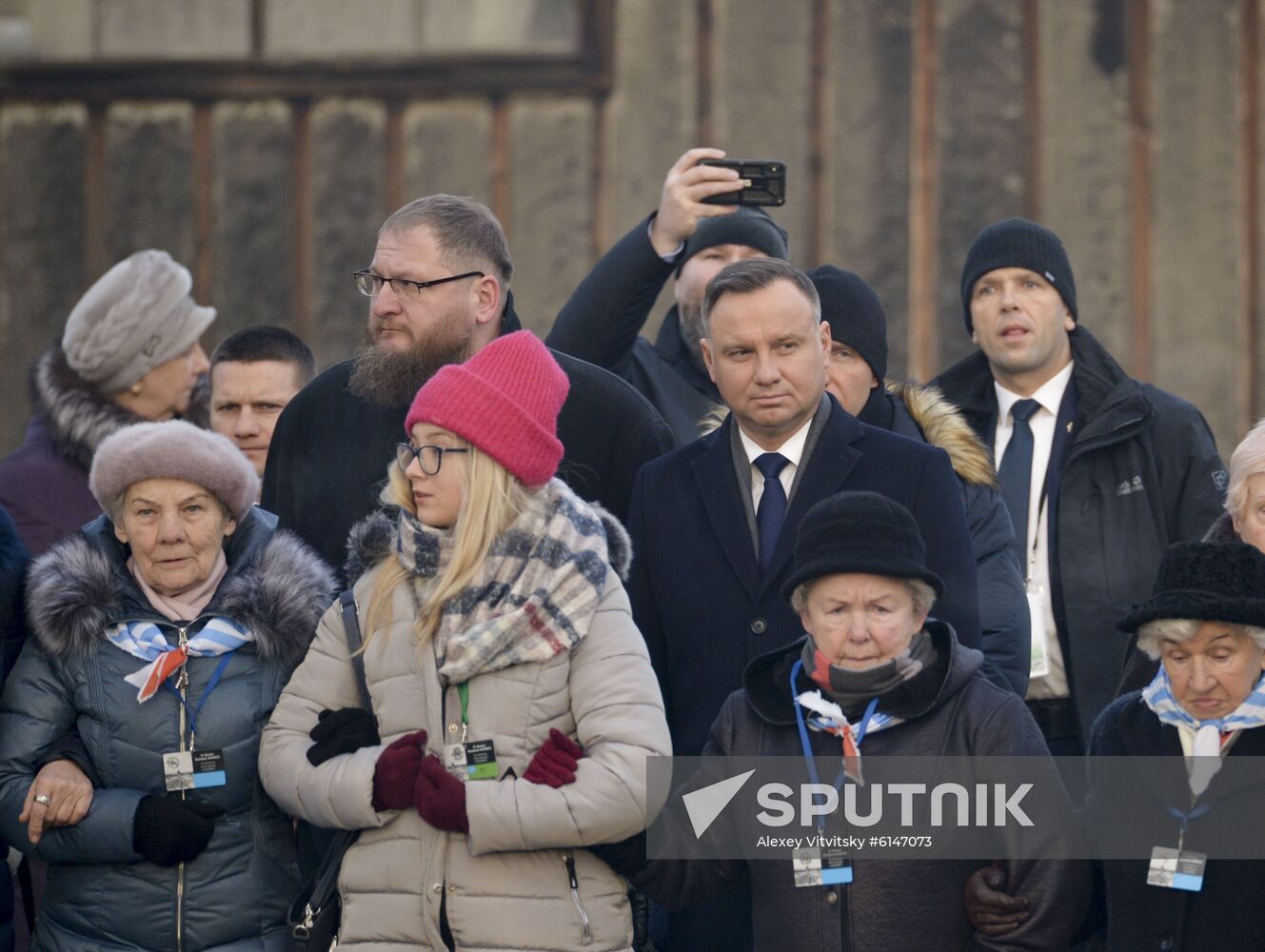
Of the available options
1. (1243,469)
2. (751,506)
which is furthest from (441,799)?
(1243,469)

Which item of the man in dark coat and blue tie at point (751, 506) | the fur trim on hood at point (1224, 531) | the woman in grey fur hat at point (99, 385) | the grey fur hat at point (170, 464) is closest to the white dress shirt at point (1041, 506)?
the fur trim on hood at point (1224, 531)

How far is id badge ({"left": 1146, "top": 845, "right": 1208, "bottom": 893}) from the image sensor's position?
3.81 m

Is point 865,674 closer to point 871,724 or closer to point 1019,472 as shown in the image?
point 871,724

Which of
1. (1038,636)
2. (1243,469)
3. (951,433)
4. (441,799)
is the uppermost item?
(951,433)

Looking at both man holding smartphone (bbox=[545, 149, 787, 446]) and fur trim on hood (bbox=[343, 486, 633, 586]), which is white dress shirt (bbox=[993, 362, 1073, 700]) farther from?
fur trim on hood (bbox=[343, 486, 633, 586])

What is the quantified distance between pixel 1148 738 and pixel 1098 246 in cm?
377

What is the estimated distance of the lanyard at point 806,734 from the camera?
383 cm

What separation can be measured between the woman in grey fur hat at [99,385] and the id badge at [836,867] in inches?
104

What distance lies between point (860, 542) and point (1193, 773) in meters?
0.81

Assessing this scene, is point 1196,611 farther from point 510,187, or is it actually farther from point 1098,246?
point 510,187

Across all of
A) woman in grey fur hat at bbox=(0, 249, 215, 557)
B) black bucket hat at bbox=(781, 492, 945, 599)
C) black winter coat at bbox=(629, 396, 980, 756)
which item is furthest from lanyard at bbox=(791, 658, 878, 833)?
woman in grey fur hat at bbox=(0, 249, 215, 557)

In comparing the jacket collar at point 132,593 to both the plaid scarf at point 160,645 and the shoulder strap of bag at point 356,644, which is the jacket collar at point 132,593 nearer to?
the plaid scarf at point 160,645

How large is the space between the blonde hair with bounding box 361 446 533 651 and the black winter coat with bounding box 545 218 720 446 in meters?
1.21

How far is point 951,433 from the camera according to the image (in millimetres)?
5012
